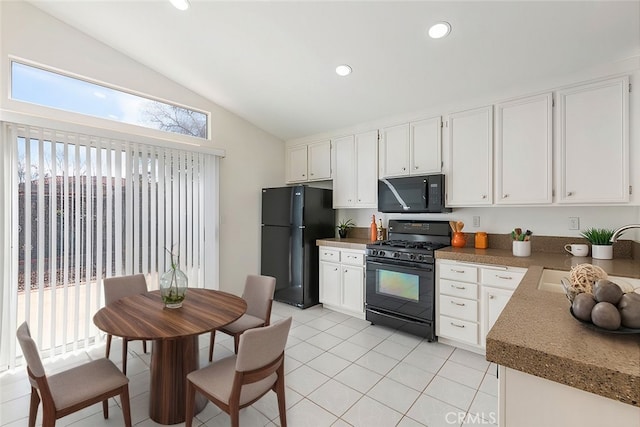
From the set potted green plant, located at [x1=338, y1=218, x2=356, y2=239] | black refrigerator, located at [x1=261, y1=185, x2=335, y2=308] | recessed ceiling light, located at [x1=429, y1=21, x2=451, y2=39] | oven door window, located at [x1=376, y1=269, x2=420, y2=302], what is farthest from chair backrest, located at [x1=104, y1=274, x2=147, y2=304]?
recessed ceiling light, located at [x1=429, y1=21, x2=451, y2=39]

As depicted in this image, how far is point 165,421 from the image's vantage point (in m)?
1.84

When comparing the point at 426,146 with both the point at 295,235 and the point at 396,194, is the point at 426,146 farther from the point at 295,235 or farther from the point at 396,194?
the point at 295,235

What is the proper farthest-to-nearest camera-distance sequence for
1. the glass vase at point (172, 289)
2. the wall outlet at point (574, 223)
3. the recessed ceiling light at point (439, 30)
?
the wall outlet at point (574, 223) → the recessed ceiling light at point (439, 30) → the glass vase at point (172, 289)

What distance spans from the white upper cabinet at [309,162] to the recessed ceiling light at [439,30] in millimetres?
2114

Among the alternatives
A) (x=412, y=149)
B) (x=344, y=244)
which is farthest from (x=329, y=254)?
(x=412, y=149)

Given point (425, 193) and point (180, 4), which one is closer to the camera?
point (180, 4)

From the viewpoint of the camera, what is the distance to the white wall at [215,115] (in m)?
2.53

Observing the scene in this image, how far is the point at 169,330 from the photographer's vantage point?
166 centimetres

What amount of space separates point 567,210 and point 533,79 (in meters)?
1.30

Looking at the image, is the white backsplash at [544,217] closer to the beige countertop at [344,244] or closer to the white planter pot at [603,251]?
the white planter pot at [603,251]

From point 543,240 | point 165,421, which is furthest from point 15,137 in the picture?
point 543,240

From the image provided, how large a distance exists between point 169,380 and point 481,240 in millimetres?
3147

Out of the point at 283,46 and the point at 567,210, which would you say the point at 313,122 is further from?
the point at 567,210

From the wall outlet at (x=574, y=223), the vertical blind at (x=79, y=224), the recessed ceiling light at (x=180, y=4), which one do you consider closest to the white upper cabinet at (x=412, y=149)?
the wall outlet at (x=574, y=223)
